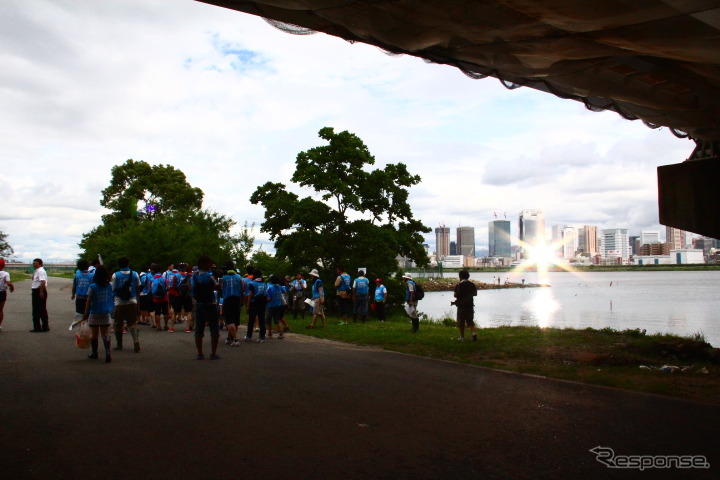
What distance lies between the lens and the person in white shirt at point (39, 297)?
1459cm

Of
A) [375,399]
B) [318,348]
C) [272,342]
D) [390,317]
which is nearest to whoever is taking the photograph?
[375,399]

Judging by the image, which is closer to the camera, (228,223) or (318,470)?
(318,470)

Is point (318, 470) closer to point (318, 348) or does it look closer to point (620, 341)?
point (318, 348)

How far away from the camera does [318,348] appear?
40.1 feet

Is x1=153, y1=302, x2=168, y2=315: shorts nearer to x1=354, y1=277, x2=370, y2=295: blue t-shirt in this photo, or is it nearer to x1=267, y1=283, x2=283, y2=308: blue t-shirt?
x1=267, y1=283, x2=283, y2=308: blue t-shirt

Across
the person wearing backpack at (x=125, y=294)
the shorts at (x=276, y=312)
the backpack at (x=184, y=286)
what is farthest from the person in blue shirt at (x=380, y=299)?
the person wearing backpack at (x=125, y=294)

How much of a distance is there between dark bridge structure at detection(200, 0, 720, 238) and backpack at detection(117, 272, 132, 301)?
6503 mm

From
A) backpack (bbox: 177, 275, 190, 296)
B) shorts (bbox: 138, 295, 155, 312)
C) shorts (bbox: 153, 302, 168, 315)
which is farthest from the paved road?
shorts (bbox: 138, 295, 155, 312)

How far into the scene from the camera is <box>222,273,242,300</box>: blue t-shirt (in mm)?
12219

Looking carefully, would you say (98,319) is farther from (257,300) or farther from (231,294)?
(257,300)

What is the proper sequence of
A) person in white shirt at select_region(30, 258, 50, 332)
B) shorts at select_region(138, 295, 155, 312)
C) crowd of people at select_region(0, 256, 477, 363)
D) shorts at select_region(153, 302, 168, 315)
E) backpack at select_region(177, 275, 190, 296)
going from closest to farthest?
crowd of people at select_region(0, 256, 477, 363) → person in white shirt at select_region(30, 258, 50, 332) → backpack at select_region(177, 275, 190, 296) → shorts at select_region(153, 302, 168, 315) → shorts at select_region(138, 295, 155, 312)

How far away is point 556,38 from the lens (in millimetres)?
7504

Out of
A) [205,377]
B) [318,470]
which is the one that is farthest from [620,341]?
[318,470]

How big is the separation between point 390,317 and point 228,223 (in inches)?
679
